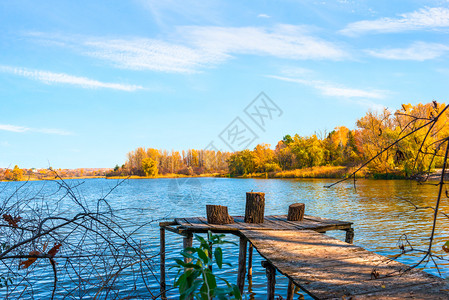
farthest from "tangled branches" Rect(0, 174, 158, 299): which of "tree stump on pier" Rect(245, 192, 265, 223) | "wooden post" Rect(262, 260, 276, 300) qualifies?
"tree stump on pier" Rect(245, 192, 265, 223)

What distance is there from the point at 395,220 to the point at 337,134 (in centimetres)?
6021

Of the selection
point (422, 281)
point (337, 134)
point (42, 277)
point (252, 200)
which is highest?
point (337, 134)

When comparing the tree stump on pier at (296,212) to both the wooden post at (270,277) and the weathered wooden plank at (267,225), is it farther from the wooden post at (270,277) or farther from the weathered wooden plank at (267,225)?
the wooden post at (270,277)

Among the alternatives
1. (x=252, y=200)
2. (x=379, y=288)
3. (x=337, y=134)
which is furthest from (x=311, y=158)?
(x=379, y=288)

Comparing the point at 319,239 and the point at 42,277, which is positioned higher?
the point at 319,239

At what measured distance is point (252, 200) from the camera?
8.93 m

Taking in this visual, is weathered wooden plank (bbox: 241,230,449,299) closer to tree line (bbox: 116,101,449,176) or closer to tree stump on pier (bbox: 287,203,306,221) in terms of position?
tree stump on pier (bbox: 287,203,306,221)

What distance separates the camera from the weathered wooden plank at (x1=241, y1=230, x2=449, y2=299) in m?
4.34

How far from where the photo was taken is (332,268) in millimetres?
5156

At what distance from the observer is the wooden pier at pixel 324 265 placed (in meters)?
4.24

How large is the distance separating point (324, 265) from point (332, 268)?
0.55 ft

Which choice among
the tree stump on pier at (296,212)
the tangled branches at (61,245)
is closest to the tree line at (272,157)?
the tree stump on pier at (296,212)

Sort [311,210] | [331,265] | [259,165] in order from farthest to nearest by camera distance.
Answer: [259,165] → [311,210] → [331,265]

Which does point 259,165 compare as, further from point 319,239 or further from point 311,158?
point 319,239
